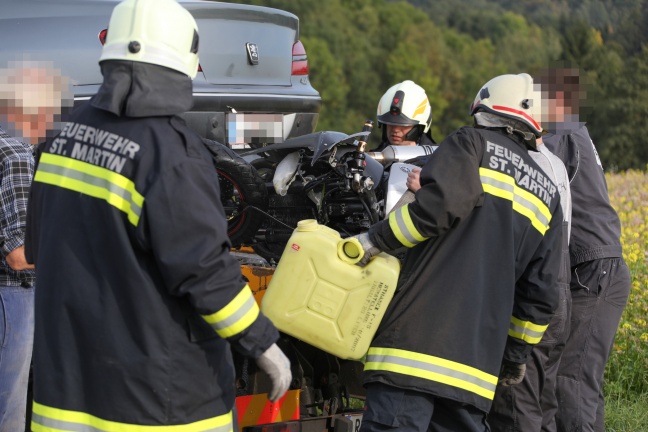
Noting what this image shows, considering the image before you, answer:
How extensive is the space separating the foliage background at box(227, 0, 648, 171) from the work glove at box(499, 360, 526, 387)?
30014mm

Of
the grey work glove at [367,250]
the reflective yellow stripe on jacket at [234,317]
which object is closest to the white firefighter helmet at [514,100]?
the grey work glove at [367,250]

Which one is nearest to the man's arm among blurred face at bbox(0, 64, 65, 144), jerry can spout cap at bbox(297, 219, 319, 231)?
blurred face at bbox(0, 64, 65, 144)

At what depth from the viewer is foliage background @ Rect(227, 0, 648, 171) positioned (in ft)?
117

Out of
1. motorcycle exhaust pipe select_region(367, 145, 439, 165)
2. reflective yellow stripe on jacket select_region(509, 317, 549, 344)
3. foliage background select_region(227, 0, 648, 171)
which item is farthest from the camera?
foliage background select_region(227, 0, 648, 171)

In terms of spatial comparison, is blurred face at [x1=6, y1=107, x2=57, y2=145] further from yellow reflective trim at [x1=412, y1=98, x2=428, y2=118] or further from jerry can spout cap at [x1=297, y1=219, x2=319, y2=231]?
yellow reflective trim at [x1=412, y1=98, x2=428, y2=118]

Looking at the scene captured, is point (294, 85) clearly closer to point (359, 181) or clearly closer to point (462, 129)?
point (359, 181)

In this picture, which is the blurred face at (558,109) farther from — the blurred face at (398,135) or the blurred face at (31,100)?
the blurred face at (31,100)

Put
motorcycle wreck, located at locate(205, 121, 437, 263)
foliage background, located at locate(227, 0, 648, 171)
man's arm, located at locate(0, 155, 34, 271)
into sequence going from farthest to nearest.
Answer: foliage background, located at locate(227, 0, 648, 171) < motorcycle wreck, located at locate(205, 121, 437, 263) < man's arm, located at locate(0, 155, 34, 271)

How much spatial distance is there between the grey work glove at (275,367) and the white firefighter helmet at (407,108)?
122 inches

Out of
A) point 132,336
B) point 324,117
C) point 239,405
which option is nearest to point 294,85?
point 239,405

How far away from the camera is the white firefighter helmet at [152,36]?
2654 millimetres

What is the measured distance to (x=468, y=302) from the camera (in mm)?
3477

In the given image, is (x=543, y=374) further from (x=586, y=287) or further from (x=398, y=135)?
(x=398, y=135)

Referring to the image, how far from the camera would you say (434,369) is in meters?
3.45
